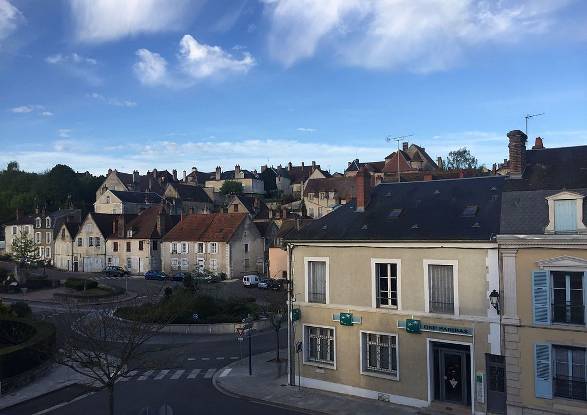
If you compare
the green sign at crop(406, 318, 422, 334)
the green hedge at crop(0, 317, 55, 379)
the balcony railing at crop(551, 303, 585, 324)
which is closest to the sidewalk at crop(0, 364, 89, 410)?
the green hedge at crop(0, 317, 55, 379)

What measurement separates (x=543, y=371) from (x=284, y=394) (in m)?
Answer: 9.58

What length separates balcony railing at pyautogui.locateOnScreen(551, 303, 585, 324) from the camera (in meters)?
16.0

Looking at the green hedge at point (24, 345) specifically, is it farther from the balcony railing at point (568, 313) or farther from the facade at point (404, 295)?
the balcony railing at point (568, 313)

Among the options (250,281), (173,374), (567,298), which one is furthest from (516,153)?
(250,281)

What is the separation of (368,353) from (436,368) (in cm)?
267

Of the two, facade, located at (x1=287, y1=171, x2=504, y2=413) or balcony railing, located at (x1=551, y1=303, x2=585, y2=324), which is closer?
balcony railing, located at (x1=551, y1=303, x2=585, y2=324)

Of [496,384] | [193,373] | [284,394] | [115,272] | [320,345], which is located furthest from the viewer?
[115,272]

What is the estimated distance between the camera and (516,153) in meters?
19.5

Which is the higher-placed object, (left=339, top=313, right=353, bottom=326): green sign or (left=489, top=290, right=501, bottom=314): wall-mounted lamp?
(left=489, top=290, right=501, bottom=314): wall-mounted lamp

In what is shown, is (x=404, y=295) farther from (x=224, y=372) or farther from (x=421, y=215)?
(x=224, y=372)

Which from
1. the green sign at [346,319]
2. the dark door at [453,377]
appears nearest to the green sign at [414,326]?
the dark door at [453,377]

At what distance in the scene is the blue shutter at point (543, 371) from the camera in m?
16.4

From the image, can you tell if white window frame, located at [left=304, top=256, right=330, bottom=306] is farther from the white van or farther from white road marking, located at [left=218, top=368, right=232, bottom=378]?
the white van

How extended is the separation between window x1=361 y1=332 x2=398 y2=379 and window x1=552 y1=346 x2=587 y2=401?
5411mm
